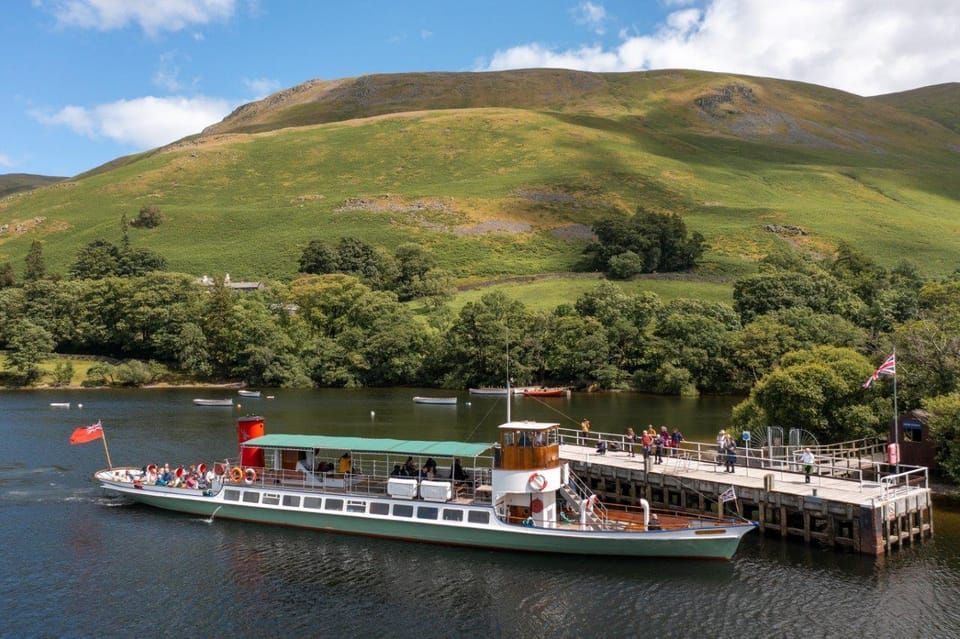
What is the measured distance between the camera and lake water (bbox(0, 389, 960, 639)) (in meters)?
32.2

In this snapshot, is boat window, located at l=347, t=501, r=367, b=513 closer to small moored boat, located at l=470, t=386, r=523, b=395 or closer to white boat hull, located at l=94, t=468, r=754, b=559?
white boat hull, located at l=94, t=468, r=754, b=559

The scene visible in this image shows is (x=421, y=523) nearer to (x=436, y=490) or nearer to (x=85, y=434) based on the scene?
(x=436, y=490)

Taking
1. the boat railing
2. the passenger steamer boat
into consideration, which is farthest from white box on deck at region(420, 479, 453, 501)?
the boat railing

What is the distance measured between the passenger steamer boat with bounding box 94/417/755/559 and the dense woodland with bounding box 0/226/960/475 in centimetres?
6046

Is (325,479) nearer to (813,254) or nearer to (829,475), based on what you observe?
(829,475)

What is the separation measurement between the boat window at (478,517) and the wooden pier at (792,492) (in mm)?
11085

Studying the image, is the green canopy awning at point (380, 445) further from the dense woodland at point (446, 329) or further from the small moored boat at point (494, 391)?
the dense woodland at point (446, 329)

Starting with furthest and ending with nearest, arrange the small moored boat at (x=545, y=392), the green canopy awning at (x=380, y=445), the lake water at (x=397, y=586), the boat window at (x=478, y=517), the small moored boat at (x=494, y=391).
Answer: the small moored boat at (x=494, y=391)
the small moored boat at (x=545, y=392)
the green canopy awning at (x=380, y=445)
the boat window at (x=478, y=517)
the lake water at (x=397, y=586)

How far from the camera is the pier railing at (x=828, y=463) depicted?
44062 mm

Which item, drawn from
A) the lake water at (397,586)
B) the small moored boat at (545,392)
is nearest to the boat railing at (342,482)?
the lake water at (397,586)

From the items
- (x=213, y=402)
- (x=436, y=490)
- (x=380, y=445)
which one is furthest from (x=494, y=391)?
(x=436, y=490)

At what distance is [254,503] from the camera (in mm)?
46938

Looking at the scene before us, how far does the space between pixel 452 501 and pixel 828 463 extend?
990 inches

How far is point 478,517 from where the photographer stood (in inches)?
1635
